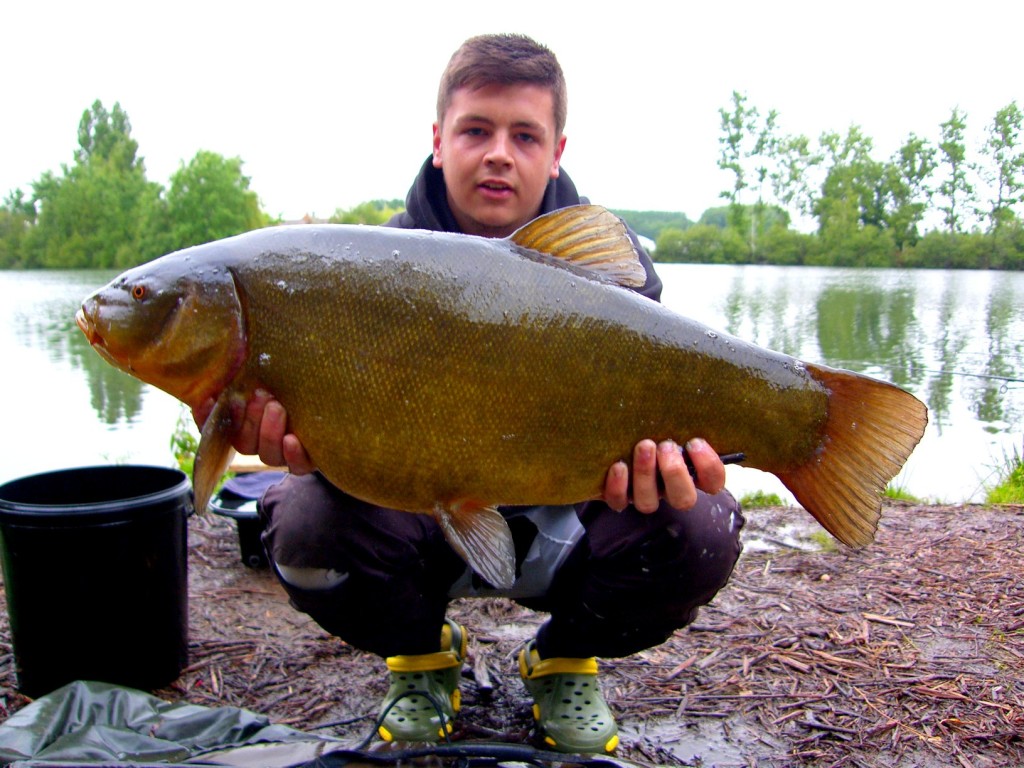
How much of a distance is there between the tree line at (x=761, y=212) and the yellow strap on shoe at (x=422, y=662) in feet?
72.1

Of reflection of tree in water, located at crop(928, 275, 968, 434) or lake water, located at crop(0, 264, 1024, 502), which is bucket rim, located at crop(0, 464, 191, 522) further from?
reflection of tree in water, located at crop(928, 275, 968, 434)

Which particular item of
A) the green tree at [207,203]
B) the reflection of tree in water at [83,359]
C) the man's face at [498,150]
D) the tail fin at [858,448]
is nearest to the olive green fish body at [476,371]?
the tail fin at [858,448]

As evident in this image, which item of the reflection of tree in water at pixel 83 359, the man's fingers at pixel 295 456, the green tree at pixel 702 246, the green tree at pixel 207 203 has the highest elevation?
the green tree at pixel 207 203

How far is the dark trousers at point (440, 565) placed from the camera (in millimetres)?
1712

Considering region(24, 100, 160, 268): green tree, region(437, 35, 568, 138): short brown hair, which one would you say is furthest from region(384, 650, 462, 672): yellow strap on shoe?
region(24, 100, 160, 268): green tree

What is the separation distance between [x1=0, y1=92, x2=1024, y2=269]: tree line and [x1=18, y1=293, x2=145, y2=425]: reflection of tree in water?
66.9ft

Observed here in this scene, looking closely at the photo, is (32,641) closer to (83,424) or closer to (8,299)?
(83,424)

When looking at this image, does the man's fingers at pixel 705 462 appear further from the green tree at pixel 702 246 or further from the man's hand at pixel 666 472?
the green tree at pixel 702 246

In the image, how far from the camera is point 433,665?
190 centimetres

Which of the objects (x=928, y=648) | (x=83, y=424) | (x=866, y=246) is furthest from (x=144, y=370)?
(x=866, y=246)

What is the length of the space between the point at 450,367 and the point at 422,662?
826mm

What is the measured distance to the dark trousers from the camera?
67.4 inches

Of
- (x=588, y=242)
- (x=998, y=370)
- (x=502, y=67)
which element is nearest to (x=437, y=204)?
(x=502, y=67)

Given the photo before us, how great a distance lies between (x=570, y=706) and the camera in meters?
1.82
